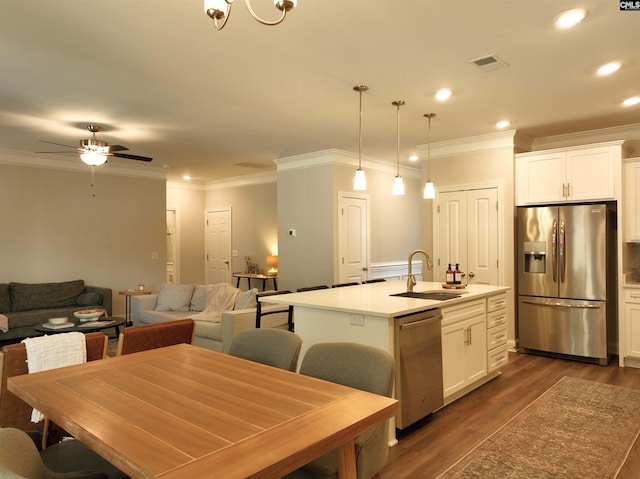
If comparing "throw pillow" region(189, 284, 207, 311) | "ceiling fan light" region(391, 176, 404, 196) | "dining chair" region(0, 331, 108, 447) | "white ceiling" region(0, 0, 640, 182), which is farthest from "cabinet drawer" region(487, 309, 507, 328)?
"throw pillow" region(189, 284, 207, 311)

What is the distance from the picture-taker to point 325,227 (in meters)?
6.65

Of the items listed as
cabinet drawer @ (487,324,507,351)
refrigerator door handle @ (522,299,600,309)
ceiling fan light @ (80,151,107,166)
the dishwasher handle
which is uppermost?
ceiling fan light @ (80,151,107,166)

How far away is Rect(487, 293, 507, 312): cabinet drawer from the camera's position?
13.7ft

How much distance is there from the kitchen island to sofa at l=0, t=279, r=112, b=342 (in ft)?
13.2

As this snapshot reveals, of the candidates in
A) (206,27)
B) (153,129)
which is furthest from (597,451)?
(153,129)

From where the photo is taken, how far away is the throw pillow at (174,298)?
6.18 metres

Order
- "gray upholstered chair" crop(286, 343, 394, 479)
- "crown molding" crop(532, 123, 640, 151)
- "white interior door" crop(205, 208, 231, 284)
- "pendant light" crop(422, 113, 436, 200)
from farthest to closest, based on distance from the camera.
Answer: "white interior door" crop(205, 208, 231, 284), "crown molding" crop(532, 123, 640, 151), "pendant light" crop(422, 113, 436, 200), "gray upholstered chair" crop(286, 343, 394, 479)

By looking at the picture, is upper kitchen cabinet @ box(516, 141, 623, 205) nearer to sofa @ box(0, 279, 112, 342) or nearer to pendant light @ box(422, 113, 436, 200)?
pendant light @ box(422, 113, 436, 200)

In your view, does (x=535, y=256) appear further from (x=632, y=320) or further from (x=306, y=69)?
(x=306, y=69)

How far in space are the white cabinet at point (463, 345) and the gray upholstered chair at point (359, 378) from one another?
65.3 inches

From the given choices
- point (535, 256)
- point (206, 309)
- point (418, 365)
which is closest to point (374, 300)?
point (418, 365)

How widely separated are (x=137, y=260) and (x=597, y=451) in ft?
23.6

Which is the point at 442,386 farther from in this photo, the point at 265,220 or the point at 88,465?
the point at 265,220

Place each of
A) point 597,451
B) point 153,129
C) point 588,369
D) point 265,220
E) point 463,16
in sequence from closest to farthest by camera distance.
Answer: point 463,16
point 597,451
point 588,369
point 153,129
point 265,220
